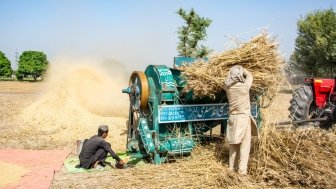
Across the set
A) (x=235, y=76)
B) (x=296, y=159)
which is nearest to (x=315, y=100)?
(x=296, y=159)

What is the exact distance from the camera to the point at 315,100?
9.09 metres

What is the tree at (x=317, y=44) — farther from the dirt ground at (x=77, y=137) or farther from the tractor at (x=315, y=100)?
the tractor at (x=315, y=100)

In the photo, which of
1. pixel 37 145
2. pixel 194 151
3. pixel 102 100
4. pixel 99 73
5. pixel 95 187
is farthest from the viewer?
pixel 99 73

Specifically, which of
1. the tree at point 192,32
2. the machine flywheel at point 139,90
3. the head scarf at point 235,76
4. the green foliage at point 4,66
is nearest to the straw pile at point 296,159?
the head scarf at point 235,76

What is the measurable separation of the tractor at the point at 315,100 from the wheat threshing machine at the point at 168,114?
5.95 feet

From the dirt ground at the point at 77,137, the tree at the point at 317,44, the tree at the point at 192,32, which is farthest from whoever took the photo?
the tree at the point at 317,44

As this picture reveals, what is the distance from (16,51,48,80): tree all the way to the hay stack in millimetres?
73742

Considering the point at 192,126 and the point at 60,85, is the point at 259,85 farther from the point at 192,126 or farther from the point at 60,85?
the point at 60,85

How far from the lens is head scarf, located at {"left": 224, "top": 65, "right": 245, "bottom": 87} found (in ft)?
19.0

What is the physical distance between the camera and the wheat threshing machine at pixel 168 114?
6980mm

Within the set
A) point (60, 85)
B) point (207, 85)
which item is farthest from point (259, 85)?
point (60, 85)

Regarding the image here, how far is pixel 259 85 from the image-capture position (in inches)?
251

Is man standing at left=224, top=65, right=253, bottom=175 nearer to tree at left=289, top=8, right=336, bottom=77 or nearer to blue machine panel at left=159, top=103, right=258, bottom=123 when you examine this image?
blue machine panel at left=159, top=103, right=258, bottom=123

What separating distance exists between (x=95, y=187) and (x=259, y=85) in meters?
3.08
